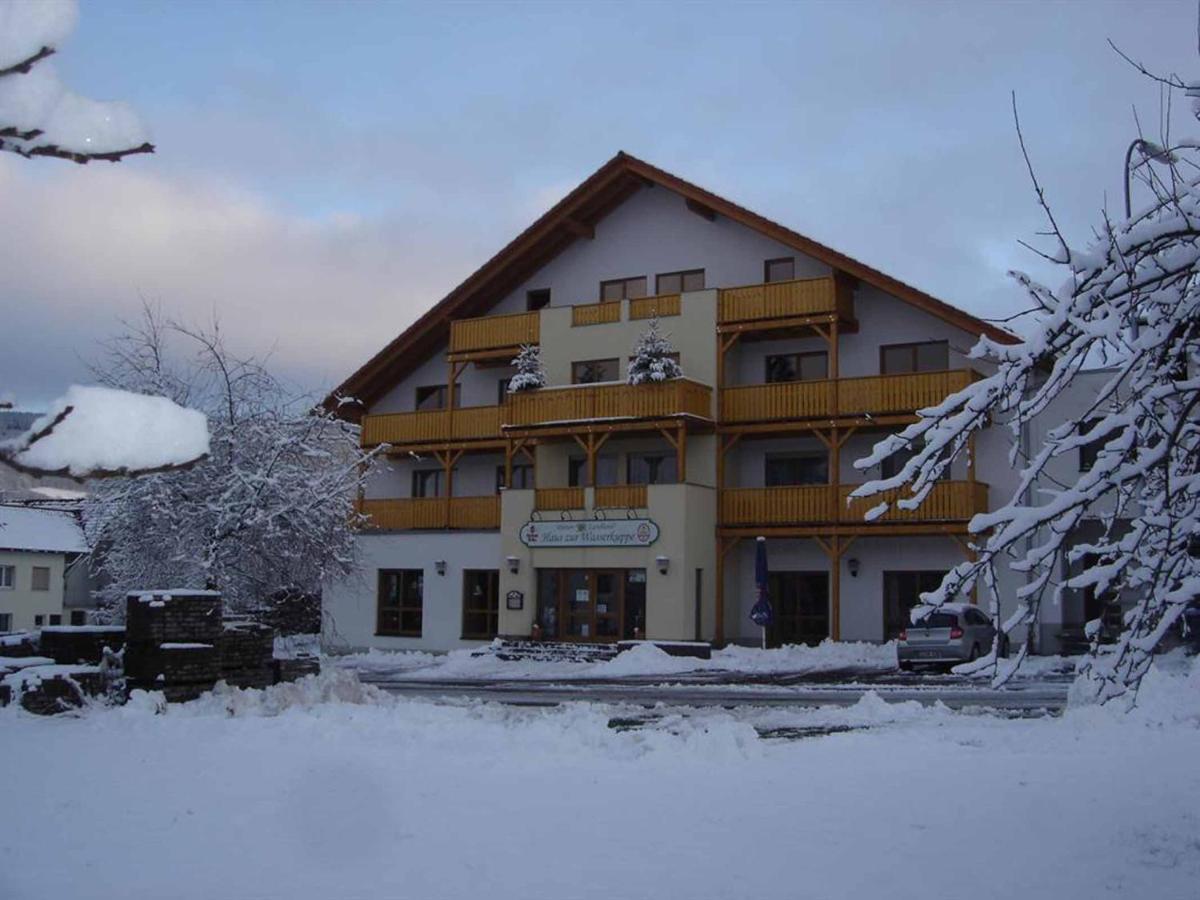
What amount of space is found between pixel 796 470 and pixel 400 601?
521 inches

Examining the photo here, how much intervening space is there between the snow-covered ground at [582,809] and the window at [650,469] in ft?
74.3

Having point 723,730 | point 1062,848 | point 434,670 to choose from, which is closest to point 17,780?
point 723,730

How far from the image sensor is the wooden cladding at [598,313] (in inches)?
1471

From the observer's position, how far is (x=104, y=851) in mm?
8180

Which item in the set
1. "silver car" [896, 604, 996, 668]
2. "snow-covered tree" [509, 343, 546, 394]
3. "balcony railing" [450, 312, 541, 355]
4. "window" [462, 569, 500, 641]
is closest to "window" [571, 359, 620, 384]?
"snow-covered tree" [509, 343, 546, 394]

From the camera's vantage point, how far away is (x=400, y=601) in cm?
4009

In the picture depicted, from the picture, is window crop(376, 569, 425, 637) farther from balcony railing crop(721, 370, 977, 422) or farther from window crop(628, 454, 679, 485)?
balcony railing crop(721, 370, 977, 422)

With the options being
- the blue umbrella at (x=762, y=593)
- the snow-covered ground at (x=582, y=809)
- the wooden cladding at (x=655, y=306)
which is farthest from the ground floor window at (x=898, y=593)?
the snow-covered ground at (x=582, y=809)

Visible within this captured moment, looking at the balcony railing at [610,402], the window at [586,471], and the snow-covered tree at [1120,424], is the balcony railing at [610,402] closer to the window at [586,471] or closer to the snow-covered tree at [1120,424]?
the window at [586,471]

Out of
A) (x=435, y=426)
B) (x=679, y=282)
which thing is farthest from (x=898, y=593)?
(x=435, y=426)

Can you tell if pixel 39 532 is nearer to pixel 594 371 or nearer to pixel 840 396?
pixel 594 371

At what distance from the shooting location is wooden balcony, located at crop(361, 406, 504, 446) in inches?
1540

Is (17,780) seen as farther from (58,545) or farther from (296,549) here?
(58,545)

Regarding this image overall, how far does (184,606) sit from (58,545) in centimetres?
5864
